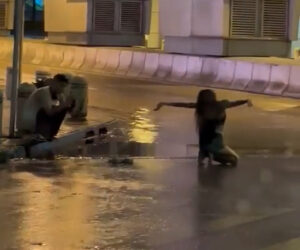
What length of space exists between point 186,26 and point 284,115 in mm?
11305

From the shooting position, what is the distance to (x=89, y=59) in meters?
29.7

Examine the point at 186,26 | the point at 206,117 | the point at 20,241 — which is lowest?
the point at 20,241

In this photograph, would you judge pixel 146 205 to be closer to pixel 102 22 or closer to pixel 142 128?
pixel 142 128

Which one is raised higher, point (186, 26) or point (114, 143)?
point (186, 26)

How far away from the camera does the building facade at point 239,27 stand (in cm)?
2762

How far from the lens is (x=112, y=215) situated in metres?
8.05

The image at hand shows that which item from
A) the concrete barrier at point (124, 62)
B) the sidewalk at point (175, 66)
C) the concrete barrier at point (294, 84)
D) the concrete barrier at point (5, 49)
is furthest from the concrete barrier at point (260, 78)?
the concrete barrier at point (5, 49)

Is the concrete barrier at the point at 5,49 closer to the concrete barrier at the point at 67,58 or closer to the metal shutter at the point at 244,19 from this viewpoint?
the concrete barrier at the point at 67,58

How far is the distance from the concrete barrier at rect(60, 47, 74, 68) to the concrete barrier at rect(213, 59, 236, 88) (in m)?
7.67

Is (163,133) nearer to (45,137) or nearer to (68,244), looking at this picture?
(45,137)

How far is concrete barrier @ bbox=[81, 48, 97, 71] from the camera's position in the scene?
29.4 metres

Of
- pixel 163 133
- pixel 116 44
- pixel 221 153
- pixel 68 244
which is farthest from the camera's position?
pixel 116 44

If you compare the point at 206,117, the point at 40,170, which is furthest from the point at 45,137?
the point at 206,117

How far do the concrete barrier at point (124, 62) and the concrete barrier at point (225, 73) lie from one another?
4.17 metres
